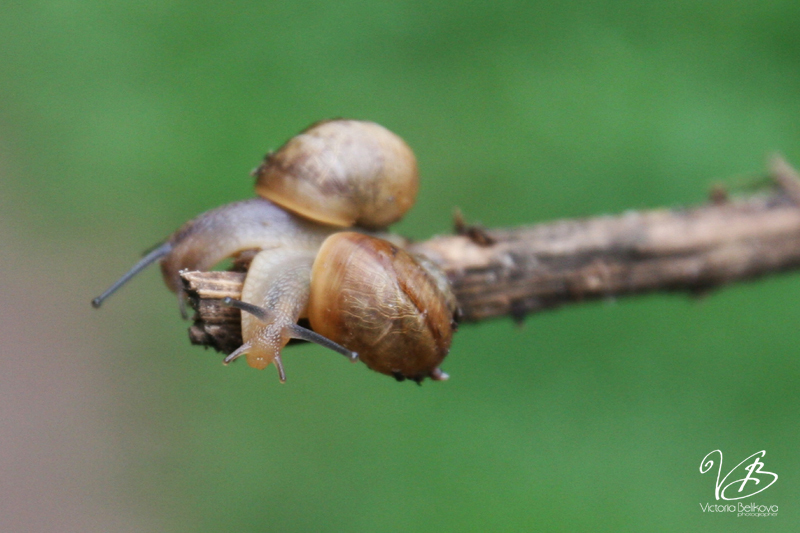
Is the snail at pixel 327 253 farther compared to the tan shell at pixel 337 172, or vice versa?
the tan shell at pixel 337 172

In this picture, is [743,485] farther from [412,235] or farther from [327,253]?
[327,253]

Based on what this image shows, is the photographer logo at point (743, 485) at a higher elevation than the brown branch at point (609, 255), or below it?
below

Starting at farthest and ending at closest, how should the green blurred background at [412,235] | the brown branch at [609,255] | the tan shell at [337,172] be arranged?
the green blurred background at [412,235]
the brown branch at [609,255]
the tan shell at [337,172]

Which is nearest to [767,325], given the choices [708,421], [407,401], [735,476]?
[708,421]

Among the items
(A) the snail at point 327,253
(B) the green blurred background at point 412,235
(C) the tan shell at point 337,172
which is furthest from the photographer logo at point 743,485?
(C) the tan shell at point 337,172

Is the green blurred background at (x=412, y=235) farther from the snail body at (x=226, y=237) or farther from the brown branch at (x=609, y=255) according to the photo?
the snail body at (x=226, y=237)

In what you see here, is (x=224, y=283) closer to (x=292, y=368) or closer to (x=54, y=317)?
(x=292, y=368)

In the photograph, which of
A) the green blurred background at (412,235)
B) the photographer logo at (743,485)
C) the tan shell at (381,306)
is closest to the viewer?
the tan shell at (381,306)

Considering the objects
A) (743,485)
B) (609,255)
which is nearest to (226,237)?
(609,255)
